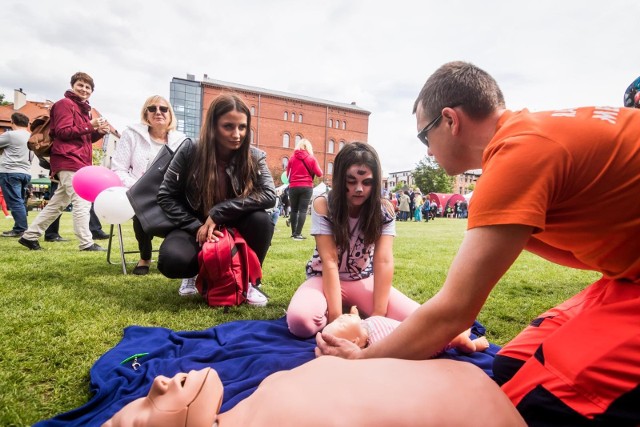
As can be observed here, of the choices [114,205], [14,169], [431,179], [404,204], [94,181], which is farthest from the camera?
[431,179]

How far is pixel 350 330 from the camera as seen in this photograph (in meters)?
2.12

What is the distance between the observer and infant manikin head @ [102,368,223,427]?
114cm

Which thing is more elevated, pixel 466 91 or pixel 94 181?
pixel 466 91

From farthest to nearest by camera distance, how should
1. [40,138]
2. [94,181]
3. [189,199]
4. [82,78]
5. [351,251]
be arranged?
[40,138]
[82,78]
[94,181]
[189,199]
[351,251]

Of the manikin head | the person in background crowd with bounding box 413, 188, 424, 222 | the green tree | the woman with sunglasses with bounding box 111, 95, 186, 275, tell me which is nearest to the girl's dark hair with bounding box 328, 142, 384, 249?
the manikin head

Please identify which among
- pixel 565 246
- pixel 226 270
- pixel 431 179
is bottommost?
pixel 226 270

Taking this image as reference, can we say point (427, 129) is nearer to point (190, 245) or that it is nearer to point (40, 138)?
point (190, 245)

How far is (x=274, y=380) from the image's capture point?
3.95ft

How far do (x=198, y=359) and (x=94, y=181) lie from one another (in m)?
3.39

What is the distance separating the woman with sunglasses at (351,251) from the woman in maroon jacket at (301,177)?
537 cm

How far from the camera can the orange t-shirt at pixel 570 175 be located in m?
1.07

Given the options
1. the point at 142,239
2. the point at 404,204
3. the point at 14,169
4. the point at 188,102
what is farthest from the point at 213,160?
the point at 188,102

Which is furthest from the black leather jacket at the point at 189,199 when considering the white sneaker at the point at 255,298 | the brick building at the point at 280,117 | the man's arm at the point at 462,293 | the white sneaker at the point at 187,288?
the brick building at the point at 280,117

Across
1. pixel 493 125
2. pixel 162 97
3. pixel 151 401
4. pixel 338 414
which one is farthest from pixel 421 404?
pixel 162 97
